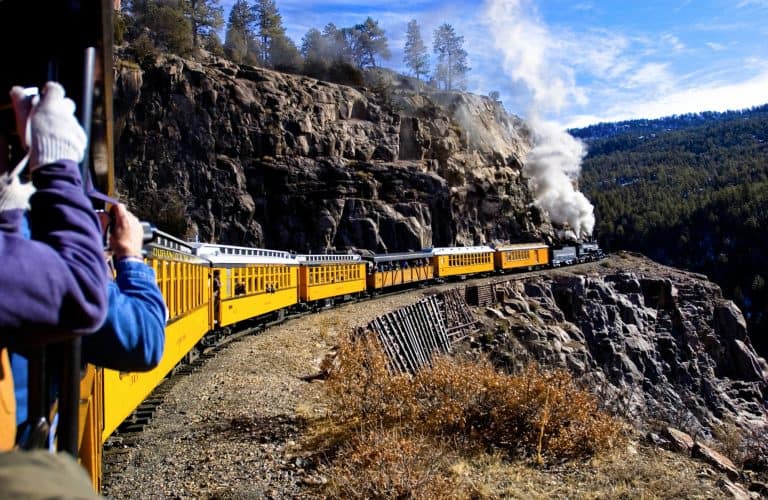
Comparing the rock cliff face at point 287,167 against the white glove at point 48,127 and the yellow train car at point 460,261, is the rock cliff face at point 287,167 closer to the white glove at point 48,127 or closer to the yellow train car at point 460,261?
the yellow train car at point 460,261

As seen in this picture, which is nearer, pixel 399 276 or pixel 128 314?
pixel 128 314

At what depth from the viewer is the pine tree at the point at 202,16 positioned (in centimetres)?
6462

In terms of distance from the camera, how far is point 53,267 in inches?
52.2

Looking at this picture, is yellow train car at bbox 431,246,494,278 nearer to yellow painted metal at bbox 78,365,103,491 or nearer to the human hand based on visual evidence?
yellow painted metal at bbox 78,365,103,491

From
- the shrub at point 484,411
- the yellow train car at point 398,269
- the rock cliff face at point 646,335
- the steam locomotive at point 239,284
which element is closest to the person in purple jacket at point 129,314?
the steam locomotive at point 239,284

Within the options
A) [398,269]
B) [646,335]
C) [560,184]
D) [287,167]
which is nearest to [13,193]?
[398,269]

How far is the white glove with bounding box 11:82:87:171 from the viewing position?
1.47 meters

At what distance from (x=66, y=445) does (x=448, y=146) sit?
192 feet

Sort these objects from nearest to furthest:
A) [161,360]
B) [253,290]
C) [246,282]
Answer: [161,360] < [246,282] < [253,290]

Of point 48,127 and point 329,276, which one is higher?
point 48,127

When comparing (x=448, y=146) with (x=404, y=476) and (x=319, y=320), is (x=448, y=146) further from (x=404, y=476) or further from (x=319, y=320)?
(x=404, y=476)

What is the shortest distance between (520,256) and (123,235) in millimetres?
43589

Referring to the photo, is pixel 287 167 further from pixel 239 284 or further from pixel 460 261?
pixel 239 284

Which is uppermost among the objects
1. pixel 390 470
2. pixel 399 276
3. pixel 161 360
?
pixel 161 360
